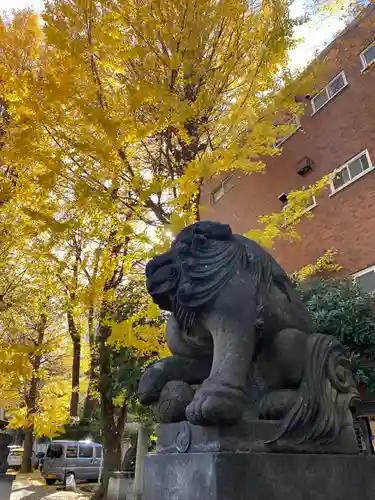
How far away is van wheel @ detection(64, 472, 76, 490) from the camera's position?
15.0m

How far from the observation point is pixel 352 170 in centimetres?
1073

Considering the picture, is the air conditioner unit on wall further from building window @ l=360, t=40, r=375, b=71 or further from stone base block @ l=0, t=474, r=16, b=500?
stone base block @ l=0, t=474, r=16, b=500

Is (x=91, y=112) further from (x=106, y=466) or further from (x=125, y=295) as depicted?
(x=106, y=466)

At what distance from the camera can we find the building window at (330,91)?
1159cm

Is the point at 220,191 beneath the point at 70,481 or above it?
above

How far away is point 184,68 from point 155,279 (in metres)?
4.01

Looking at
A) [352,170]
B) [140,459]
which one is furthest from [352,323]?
[140,459]

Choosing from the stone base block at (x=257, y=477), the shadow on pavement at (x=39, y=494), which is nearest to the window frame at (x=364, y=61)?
the stone base block at (x=257, y=477)

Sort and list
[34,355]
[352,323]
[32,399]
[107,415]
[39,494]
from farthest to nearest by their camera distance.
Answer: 1. [32,399]
2. [34,355]
3. [39,494]
4. [107,415]
5. [352,323]

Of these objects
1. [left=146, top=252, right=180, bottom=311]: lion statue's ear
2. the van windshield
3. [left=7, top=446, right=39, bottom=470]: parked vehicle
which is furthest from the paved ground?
[left=146, top=252, right=180, bottom=311]: lion statue's ear

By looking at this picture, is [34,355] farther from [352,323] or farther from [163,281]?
[163,281]

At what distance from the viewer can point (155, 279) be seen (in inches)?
87.6

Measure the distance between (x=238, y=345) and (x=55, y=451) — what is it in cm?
1768

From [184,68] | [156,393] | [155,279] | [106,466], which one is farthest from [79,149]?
[106,466]
